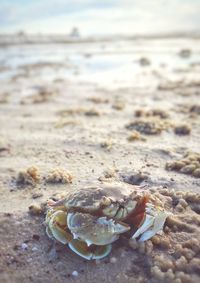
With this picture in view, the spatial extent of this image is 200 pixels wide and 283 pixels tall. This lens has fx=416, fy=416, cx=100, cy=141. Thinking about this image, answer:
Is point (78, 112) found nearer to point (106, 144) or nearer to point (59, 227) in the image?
point (106, 144)

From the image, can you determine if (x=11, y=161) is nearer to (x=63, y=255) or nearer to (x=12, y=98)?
(x=63, y=255)

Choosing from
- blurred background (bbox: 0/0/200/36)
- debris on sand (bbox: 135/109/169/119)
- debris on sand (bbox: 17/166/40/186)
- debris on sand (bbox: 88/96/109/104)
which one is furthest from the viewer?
blurred background (bbox: 0/0/200/36)

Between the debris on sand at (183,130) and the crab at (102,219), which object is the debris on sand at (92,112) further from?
the crab at (102,219)

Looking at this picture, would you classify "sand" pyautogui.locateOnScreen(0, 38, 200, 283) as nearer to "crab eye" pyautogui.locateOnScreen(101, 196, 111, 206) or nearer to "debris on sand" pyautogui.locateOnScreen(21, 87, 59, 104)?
"debris on sand" pyautogui.locateOnScreen(21, 87, 59, 104)

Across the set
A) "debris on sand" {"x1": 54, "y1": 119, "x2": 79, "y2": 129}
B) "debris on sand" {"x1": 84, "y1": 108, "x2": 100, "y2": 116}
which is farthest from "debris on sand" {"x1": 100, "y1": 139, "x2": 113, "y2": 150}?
"debris on sand" {"x1": 84, "y1": 108, "x2": 100, "y2": 116}

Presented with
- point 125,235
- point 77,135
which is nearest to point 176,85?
point 77,135

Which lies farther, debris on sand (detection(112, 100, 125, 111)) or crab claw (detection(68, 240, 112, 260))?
debris on sand (detection(112, 100, 125, 111))

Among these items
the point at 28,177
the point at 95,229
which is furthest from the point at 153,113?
the point at 95,229

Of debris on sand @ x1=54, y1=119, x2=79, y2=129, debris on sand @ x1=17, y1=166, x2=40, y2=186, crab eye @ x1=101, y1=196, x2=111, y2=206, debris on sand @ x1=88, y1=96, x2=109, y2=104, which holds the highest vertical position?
crab eye @ x1=101, y1=196, x2=111, y2=206
